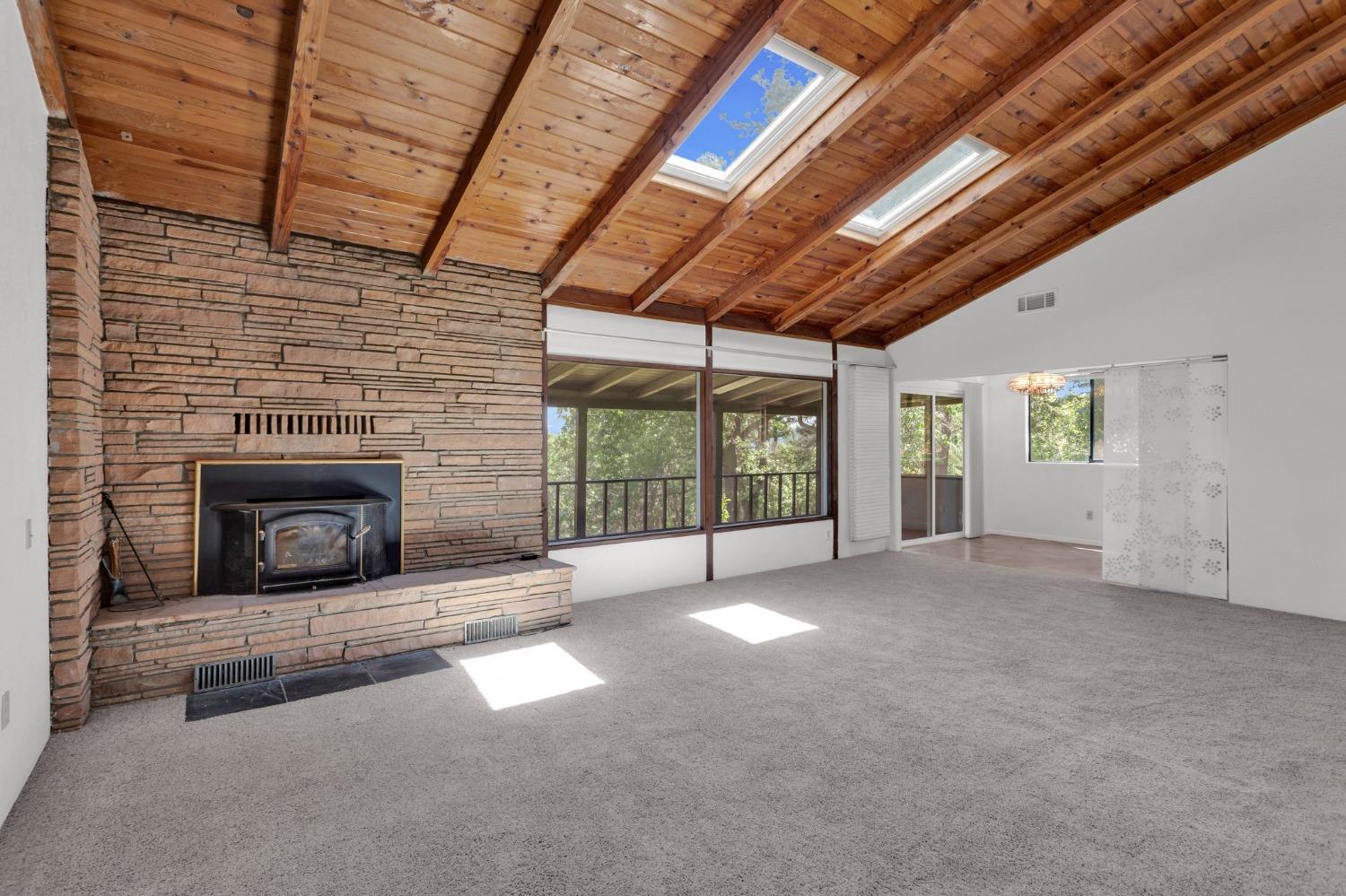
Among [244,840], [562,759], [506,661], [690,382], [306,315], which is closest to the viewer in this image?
[244,840]

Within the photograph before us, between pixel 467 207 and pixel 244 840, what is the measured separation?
3354 millimetres

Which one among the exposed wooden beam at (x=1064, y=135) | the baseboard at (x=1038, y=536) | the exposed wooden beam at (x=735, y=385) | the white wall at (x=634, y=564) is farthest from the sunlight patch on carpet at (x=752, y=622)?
the baseboard at (x=1038, y=536)

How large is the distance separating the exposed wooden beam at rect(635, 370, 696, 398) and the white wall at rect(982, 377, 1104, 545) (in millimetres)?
5001

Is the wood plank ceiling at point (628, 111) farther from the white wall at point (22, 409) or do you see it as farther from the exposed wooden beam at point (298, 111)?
the white wall at point (22, 409)

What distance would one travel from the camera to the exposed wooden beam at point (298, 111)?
2.65 meters

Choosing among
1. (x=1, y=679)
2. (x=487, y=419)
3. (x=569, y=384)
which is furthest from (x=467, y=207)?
(x=1, y=679)

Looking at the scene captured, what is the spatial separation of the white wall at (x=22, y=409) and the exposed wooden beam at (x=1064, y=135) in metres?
5.37

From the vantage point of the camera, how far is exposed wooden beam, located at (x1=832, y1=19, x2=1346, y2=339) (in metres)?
4.00

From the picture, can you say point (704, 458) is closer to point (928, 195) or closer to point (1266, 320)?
point (928, 195)

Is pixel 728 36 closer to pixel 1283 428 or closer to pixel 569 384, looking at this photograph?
pixel 569 384

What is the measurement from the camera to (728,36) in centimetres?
323

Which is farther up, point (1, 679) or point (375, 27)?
point (375, 27)

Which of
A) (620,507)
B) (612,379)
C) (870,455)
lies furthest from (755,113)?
(870,455)

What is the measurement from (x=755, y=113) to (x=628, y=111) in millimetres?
954
